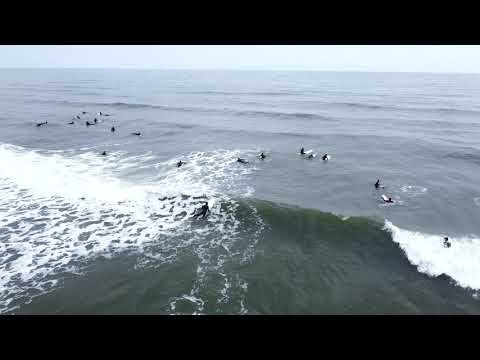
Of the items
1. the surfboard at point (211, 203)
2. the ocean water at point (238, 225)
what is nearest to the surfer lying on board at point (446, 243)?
the ocean water at point (238, 225)

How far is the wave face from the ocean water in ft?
0.31

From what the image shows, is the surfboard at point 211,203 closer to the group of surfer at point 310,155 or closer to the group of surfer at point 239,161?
the group of surfer at point 239,161

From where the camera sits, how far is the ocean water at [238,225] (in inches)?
552

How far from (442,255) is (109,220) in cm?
2034

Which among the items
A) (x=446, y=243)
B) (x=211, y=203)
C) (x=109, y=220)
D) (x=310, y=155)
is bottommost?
(x=109, y=220)

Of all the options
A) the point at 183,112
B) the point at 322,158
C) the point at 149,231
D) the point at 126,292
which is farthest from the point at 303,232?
the point at 183,112

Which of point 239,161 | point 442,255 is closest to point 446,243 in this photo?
point 442,255

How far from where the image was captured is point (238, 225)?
771 inches

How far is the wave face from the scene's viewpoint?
15.5m

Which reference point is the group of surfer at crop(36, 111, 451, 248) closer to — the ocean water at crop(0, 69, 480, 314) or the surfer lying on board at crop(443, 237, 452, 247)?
the surfer lying on board at crop(443, 237, 452, 247)

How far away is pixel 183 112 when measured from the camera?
59.2 m

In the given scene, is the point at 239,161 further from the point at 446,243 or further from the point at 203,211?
the point at 446,243
